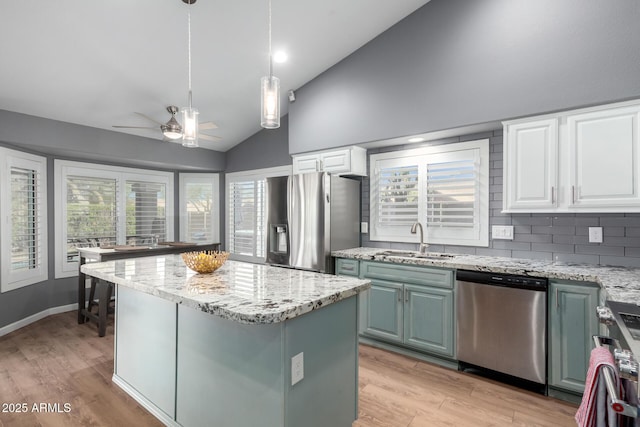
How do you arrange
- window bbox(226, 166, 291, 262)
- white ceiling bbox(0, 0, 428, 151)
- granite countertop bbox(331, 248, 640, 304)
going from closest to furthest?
granite countertop bbox(331, 248, 640, 304) → white ceiling bbox(0, 0, 428, 151) → window bbox(226, 166, 291, 262)

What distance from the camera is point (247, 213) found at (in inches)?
217

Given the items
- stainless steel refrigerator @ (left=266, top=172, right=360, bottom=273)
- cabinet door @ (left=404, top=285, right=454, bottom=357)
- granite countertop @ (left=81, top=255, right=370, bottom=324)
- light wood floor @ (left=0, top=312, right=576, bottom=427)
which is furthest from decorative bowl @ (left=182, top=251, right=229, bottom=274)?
cabinet door @ (left=404, top=285, right=454, bottom=357)

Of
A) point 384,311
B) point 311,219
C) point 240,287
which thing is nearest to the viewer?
point 240,287

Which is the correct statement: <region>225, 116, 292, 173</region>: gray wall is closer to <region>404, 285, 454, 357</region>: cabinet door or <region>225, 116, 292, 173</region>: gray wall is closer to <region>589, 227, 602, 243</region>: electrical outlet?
<region>404, 285, 454, 357</region>: cabinet door

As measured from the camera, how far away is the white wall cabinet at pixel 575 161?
2.24m

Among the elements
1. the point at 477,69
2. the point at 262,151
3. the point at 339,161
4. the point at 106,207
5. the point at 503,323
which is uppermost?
the point at 477,69

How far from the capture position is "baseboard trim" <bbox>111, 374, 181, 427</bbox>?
2.01 m

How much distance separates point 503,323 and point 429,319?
0.59m

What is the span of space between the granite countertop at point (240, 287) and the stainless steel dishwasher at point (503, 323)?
1.27 metres

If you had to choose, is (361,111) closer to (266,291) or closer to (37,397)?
(266,291)

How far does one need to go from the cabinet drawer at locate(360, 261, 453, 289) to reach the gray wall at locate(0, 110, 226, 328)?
11.7 feet

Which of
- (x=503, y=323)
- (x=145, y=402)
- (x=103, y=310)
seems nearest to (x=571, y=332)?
(x=503, y=323)

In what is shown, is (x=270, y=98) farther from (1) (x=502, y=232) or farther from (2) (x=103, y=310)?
(2) (x=103, y=310)

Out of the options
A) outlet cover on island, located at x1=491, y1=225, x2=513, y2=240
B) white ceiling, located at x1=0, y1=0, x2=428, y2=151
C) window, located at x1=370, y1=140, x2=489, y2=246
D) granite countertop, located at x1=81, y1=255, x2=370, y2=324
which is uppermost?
white ceiling, located at x1=0, y1=0, x2=428, y2=151
